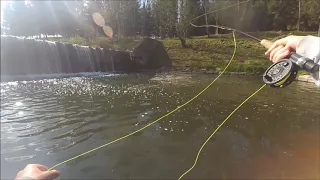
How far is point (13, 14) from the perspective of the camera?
60750 mm

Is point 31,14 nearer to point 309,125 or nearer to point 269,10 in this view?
point 269,10

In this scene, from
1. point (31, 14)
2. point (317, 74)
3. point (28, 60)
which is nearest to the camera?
point (317, 74)

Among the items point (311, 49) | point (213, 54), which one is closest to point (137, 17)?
point (213, 54)

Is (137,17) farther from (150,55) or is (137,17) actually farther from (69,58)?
(69,58)

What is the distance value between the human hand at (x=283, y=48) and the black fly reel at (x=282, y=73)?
0.05m

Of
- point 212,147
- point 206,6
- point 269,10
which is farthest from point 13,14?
point 212,147

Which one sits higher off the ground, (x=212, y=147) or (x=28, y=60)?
(x=28, y=60)

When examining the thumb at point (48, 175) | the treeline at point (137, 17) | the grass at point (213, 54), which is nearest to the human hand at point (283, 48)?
the thumb at point (48, 175)

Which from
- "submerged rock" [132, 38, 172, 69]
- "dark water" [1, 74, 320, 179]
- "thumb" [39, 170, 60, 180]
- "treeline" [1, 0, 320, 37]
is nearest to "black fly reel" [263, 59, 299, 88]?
"thumb" [39, 170, 60, 180]

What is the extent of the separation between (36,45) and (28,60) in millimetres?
1498

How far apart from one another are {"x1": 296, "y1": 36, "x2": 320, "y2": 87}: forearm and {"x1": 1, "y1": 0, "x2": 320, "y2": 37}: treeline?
47.5 m

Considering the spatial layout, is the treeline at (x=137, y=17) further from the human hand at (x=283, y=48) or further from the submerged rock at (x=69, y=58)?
the human hand at (x=283, y=48)

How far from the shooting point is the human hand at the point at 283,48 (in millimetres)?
2299

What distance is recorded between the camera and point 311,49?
2092 millimetres
